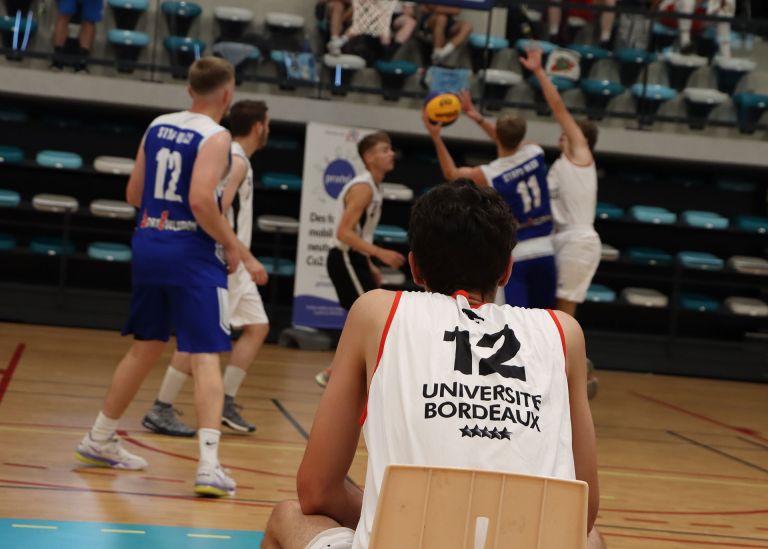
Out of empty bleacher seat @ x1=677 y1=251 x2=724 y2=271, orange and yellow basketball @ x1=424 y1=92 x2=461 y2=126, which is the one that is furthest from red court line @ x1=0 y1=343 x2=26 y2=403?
empty bleacher seat @ x1=677 y1=251 x2=724 y2=271

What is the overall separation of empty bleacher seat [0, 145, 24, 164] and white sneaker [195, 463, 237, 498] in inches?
299

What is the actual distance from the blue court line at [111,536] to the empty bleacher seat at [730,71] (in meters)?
8.98

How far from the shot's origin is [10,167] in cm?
1176

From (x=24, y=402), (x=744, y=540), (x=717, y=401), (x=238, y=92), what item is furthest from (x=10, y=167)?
(x=744, y=540)

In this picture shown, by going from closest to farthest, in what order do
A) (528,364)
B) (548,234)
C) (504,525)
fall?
(504,525)
(528,364)
(548,234)

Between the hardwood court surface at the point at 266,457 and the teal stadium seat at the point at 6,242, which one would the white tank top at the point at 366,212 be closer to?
the hardwood court surface at the point at 266,457

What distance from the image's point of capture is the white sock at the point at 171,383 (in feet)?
17.6

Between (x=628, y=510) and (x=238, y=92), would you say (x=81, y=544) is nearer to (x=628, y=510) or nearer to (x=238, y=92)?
(x=628, y=510)

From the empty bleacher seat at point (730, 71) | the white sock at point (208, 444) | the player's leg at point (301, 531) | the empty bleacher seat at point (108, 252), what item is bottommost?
the empty bleacher seat at point (108, 252)

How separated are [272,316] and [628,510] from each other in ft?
22.2

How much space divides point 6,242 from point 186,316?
7.49 metres

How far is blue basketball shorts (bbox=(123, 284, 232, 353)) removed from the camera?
425 centimetres

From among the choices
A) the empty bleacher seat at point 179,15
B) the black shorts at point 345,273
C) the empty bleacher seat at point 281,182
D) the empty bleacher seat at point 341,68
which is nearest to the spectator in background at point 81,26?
the empty bleacher seat at point 179,15

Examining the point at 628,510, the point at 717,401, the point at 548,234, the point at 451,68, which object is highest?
the point at 451,68
